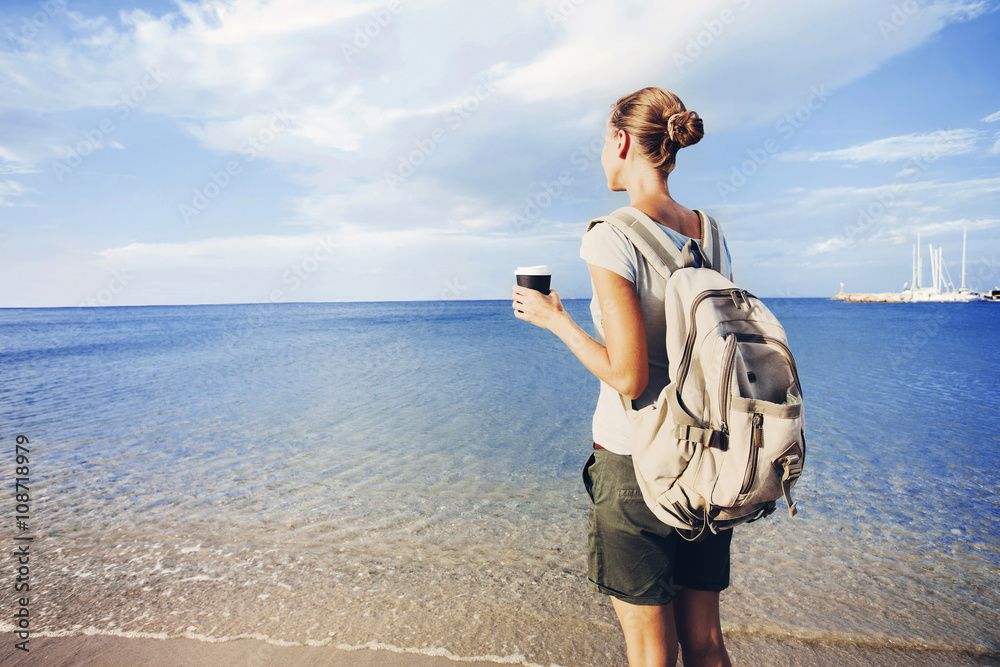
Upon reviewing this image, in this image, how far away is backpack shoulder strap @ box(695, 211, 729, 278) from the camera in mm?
1531

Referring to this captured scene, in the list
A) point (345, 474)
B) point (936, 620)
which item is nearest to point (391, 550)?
point (345, 474)

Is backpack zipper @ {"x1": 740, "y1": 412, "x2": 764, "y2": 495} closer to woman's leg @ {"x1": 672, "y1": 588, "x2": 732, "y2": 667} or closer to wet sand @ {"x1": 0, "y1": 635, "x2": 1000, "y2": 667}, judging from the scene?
woman's leg @ {"x1": 672, "y1": 588, "x2": 732, "y2": 667}

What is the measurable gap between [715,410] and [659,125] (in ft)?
2.79

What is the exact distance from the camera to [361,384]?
13297mm

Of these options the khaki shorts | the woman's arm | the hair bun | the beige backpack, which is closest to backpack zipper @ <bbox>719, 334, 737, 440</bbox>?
the beige backpack

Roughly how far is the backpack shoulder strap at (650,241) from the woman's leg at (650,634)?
0.96 metres

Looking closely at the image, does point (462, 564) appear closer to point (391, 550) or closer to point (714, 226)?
point (391, 550)

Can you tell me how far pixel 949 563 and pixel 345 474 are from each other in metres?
5.77

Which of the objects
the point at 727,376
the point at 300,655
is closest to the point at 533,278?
the point at 727,376

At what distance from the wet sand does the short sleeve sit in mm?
2370

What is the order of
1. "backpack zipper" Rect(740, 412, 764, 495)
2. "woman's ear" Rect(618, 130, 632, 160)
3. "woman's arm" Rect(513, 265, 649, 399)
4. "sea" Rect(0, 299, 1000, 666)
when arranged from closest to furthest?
1. "backpack zipper" Rect(740, 412, 764, 495)
2. "woman's arm" Rect(513, 265, 649, 399)
3. "woman's ear" Rect(618, 130, 632, 160)
4. "sea" Rect(0, 299, 1000, 666)

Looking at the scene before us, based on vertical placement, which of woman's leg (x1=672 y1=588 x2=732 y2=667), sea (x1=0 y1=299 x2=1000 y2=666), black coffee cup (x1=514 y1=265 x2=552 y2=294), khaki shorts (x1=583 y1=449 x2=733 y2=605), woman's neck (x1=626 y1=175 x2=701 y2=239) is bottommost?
sea (x1=0 y1=299 x2=1000 y2=666)

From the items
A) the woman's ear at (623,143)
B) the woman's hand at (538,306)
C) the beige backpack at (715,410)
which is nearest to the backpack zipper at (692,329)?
the beige backpack at (715,410)

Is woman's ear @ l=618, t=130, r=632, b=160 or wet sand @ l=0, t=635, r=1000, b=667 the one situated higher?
woman's ear @ l=618, t=130, r=632, b=160
